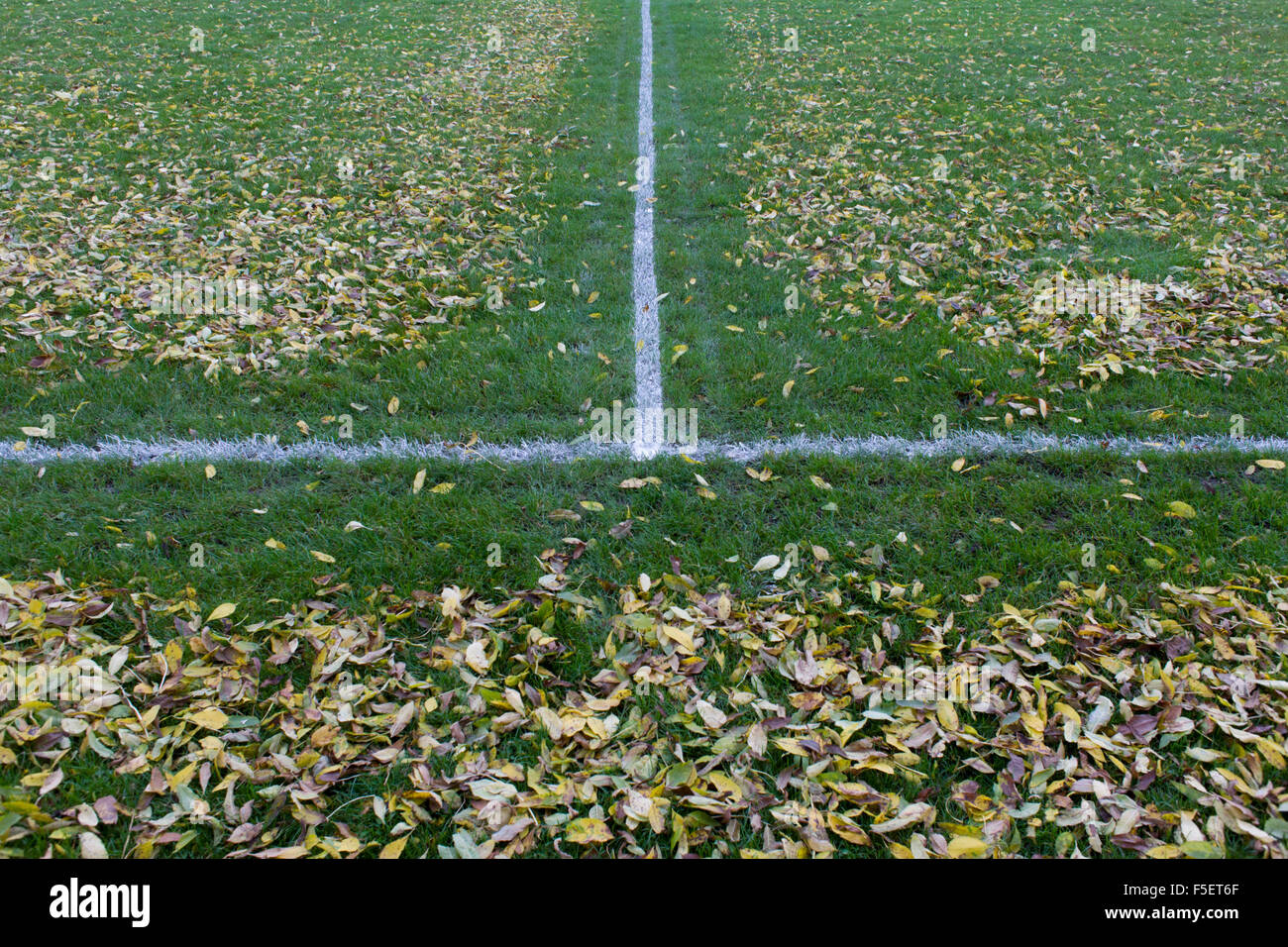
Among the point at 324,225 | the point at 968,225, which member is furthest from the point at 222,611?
the point at 968,225

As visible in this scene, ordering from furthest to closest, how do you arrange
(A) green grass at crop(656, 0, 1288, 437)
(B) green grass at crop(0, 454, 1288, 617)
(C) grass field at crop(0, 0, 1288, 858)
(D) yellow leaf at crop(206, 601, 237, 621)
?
1. (A) green grass at crop(656, 0, 1288, 437)
2. (B) green grass at crop(0, 454, 1288, 617)
3. (D) yellow leaf at crop(206, 601, 237, 621)
4. (C) grass field at crop(0, 0, 1288, 858)

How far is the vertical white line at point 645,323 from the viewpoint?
4309 mm

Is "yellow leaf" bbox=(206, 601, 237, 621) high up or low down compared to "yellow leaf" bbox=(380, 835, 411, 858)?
up

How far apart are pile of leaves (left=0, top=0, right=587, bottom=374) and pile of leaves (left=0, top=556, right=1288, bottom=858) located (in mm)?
2382

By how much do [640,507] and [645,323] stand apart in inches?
74.2

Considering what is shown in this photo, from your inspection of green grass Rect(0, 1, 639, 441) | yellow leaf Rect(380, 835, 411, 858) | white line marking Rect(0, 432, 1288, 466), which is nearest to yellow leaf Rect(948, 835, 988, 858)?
yellow leaf Rect(380, 835, 411, 858)

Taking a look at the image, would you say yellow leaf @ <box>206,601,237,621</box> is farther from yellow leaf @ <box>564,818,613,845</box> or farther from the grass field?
yellow leaf @ <box>564,818,613,845</box>

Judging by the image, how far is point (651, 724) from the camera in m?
2.79

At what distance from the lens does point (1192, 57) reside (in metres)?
11.0

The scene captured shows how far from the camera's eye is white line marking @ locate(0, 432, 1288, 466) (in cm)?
406

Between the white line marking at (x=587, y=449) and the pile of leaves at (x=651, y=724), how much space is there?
3.17 feet

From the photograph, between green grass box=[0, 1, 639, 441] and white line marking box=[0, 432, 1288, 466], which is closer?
white line marking box=[0, 432, 1288, 466]
